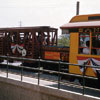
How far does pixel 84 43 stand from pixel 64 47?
469cm

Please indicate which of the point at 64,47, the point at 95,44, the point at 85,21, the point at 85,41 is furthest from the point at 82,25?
the point at 64,47

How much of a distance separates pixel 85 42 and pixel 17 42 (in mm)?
9442

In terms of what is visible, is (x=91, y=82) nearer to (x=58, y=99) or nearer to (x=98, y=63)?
(x=98, y=63)

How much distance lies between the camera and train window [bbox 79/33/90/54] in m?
8.77

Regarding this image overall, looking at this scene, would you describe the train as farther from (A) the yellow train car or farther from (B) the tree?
(B) the tree

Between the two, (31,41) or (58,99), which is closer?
(58,99)

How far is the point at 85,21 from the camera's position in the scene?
930cm

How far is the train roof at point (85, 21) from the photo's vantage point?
28.7 feet

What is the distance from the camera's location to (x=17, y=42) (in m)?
17.4

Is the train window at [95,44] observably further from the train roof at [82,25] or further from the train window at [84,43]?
the train roof at [82,25]

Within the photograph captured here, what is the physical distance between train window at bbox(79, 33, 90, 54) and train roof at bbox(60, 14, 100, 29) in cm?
36

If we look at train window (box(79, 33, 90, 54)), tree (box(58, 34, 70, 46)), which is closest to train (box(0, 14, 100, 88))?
train window (box(79, 33, 90, 54))

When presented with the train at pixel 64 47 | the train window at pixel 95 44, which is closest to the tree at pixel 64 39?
the train at pixel 64 47

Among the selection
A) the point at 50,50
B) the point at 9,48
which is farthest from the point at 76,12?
the point at 50,50
